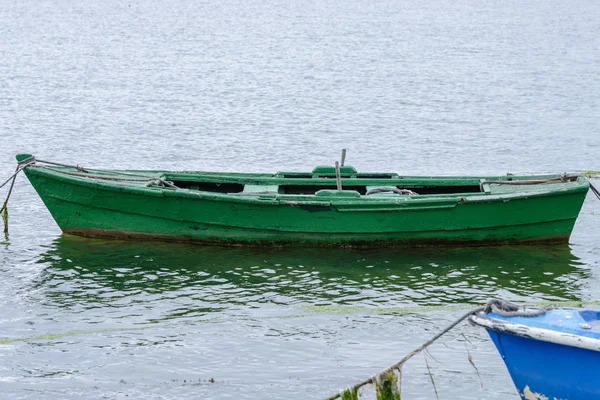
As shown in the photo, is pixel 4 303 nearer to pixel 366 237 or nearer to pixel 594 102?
pixel 366 237

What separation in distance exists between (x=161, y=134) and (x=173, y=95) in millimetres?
7782

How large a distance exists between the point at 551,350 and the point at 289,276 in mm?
7123

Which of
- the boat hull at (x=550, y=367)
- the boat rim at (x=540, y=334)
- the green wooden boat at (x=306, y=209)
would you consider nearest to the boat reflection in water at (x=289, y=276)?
the green wooden boat at (x=306, y=209)

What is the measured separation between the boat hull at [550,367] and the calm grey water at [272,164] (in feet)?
6.45

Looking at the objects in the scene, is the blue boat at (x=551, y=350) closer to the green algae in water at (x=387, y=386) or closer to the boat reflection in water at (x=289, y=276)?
the green algae in water at (x=387, y=386)

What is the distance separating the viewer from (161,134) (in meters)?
29.6

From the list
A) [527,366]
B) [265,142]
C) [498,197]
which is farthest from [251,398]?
[265,142]

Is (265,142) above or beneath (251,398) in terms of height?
above

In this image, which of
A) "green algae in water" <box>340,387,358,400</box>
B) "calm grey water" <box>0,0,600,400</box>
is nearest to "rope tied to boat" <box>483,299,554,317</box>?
"green algae in water" <box>340,387,358,400</box>

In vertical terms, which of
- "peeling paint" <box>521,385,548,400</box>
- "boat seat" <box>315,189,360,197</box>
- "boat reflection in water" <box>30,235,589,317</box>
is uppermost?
"boat seat" <box>315,189,360,197</box>

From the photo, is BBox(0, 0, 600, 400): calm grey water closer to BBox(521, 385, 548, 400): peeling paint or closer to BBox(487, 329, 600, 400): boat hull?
BBox(521, 385, 548, 400): peeling paint

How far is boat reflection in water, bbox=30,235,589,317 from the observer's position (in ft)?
47.8

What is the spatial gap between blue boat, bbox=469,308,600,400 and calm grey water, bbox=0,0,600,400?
202 centimetres

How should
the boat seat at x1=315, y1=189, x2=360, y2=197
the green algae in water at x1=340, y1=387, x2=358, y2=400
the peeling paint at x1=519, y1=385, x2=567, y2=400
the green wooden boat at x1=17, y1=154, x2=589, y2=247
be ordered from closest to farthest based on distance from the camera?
1. the green algae in water at x1=340, y1=387, x2=358, y2=400
2. the peeling paint at x1=519, y1=385, x2=567, y2=400
3. the green wooden boat at x1=17, y1=154, x2=589, y2=247
4. the boat seat at x1=315, y1=189, x2=360, y2=197
